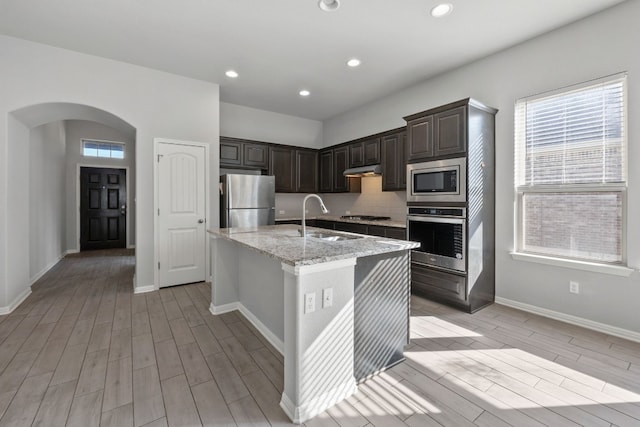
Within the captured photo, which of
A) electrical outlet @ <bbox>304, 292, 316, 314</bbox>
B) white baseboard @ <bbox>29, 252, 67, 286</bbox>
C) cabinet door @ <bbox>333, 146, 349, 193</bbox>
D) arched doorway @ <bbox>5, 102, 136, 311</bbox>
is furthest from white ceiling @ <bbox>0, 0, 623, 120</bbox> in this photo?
white baseboard @ <bbox>29, 252, 67, 286</bbox>

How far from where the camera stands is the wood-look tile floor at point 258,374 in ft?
5.41

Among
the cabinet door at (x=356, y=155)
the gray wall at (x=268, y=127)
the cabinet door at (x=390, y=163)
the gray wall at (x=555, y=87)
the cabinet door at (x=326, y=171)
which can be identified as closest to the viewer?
the gray wall at (x=555, y=87)

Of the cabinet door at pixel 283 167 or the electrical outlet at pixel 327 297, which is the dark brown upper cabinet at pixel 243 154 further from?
the electrical outlet at pixel 327 297

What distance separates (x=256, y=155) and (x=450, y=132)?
11.1 feet

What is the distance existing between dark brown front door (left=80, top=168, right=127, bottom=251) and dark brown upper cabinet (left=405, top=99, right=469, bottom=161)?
7.19 metres

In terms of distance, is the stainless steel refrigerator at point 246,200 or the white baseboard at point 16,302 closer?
the white baseboard at point 16,302

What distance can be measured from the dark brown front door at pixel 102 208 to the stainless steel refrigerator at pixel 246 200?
435cm

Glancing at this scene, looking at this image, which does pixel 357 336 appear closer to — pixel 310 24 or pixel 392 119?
pixel 310 24

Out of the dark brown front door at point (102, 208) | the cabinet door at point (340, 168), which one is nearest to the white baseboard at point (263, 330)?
the cabinet door at point (340, 168)

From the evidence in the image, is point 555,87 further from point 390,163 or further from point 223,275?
point 223,275

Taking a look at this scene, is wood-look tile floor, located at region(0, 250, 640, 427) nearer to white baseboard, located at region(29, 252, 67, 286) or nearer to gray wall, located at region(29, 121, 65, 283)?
white baseboard, located at region(29, 252, 67, 286)

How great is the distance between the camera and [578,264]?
277 centimetres

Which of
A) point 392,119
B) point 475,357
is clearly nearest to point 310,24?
point 392,119

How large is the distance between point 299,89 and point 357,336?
396cm
